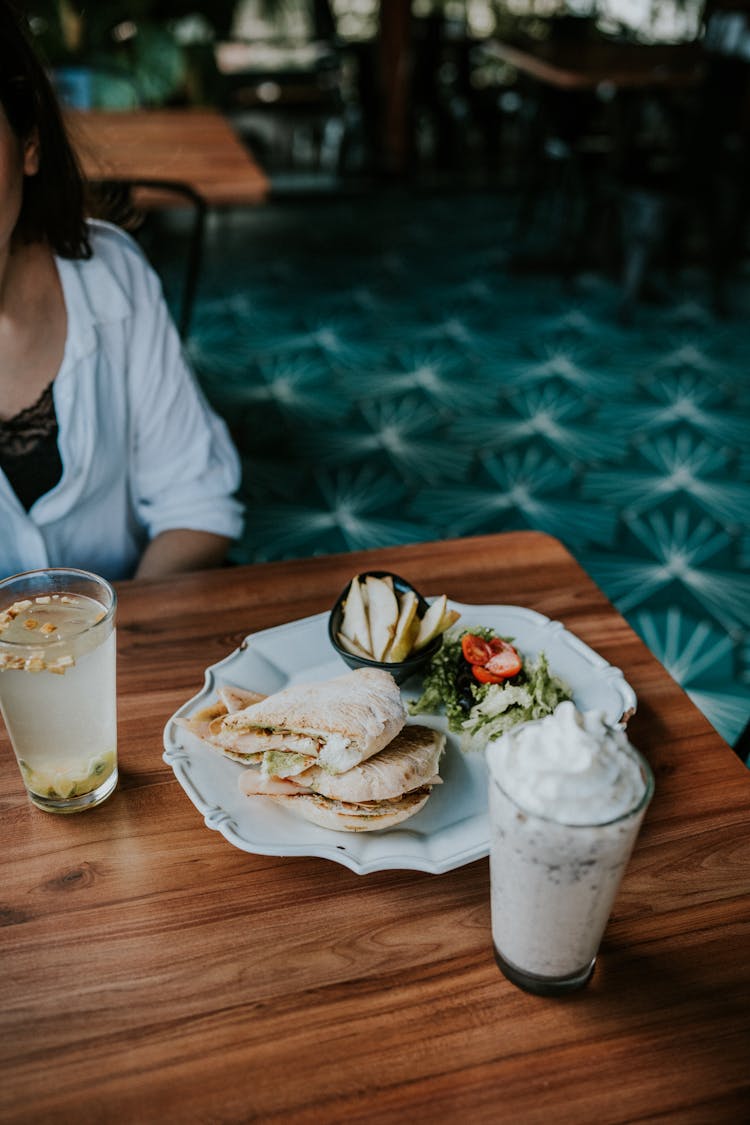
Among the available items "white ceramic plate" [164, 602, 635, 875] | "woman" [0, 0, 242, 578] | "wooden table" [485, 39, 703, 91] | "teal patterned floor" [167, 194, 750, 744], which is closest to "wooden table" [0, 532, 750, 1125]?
"white ceramic plate" [164, 602, 635, 875]

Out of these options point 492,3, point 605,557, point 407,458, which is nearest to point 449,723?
point 605,557

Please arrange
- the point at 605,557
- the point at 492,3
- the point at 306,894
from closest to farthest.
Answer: the point at 306,894
the point at 605,557
the point at 492,3

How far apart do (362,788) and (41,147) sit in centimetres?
110

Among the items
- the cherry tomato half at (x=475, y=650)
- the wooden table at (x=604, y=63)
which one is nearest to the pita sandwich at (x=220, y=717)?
the cherry tomato half at (x=475, y=650)

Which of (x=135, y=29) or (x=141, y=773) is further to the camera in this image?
(x=135, y=29)

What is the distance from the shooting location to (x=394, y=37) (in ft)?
22.7

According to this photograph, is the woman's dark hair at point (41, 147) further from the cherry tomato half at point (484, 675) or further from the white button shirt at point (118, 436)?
the cherry tomato half at point (484, 675)

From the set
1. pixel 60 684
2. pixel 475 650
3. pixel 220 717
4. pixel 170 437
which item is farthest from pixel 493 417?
pixel 60 684

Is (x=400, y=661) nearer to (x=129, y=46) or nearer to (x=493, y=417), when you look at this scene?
(x=493, y=417)

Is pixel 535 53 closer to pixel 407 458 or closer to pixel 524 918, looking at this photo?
pixel 407 458

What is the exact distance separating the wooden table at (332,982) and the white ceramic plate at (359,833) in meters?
0.03

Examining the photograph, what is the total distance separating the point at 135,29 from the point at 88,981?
594 centimetres

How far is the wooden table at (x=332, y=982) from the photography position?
2.38 feet

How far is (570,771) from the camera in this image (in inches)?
27.3
